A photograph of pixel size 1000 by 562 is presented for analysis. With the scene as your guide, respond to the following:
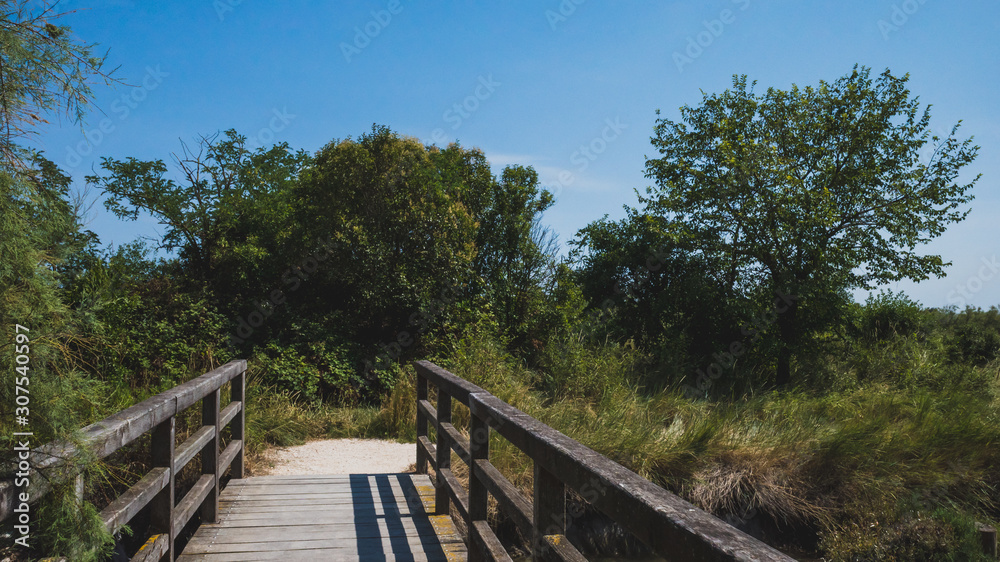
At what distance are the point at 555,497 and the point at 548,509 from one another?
0.15 ft

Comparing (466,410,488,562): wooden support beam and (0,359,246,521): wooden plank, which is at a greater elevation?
(0,359,246,521): wooden plank

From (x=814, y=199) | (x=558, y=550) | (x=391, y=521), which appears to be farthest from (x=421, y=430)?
(x=814, y=199)

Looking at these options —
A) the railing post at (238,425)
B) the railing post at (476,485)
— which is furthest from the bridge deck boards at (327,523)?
the railing post at (476,485)

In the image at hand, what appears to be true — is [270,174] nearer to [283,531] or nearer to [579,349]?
[579,349]

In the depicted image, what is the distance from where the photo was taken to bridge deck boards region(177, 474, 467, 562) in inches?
140

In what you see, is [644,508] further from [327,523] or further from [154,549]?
[327,523]

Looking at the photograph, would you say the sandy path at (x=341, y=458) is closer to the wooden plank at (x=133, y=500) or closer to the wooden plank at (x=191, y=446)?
the wooden plank at (x=191, y=446)

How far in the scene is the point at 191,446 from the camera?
349 centimetres

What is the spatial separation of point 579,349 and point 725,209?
4.25 meters

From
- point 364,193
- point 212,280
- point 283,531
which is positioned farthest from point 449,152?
point 283,531

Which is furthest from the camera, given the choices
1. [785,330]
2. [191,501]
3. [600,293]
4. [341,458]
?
[600,293]

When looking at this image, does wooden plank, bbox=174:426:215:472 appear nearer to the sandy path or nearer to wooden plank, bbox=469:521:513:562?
wooden plank, bbox=469:521:513:562

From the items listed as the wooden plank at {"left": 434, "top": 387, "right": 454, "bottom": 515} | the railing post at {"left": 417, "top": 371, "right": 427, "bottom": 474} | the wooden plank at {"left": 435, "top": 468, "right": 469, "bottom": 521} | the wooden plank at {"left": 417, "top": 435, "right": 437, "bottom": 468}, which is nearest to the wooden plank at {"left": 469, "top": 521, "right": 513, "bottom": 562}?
the wooden plank at {"left": 435, "top": 468, "right": 469, "bottom": 521}

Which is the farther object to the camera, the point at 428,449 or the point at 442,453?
the point at 428,449
